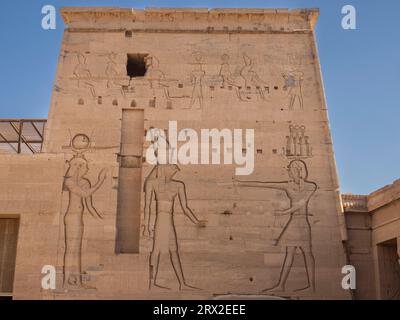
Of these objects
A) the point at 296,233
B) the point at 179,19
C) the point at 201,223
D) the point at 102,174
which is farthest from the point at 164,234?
the point at 179,19

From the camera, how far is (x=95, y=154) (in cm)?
1634

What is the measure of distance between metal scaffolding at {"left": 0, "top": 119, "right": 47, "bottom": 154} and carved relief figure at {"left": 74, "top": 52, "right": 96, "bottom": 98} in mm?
2534

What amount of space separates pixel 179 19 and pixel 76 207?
5.85 metres

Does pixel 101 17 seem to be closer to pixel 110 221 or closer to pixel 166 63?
pixel 166 63

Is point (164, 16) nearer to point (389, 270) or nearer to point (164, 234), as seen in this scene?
point (164, 234)

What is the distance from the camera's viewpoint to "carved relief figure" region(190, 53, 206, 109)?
55.5 ft

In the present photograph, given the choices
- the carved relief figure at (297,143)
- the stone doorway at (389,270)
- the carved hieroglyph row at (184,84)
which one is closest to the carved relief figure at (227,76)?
the carved hieroglyph row at (184,84)

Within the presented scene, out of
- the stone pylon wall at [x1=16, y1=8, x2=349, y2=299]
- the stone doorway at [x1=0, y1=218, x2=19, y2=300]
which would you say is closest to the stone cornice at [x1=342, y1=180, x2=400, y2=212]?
the stone pylon wall at [x1=16, y1=8, x2=349, y2=299]

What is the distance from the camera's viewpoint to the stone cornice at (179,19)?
17625mm

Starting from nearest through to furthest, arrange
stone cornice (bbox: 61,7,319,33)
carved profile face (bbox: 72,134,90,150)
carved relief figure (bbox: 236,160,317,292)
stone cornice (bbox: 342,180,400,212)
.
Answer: stone cornice (bbox: 342,180,400,212) < carved relief figure (bbox: 236,160,317,292) < carved profile face (bbox: 72,134,90,150) < stone cornice (bbox: 61,7,319,33)

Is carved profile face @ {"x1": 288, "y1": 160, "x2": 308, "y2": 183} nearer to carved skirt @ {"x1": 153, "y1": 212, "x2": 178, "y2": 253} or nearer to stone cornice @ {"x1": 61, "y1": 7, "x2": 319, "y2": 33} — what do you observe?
carved skirt @ {"x1": 153, "y1": 212, "x2": 178, "y2": 253}

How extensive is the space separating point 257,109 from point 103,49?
4.41m
